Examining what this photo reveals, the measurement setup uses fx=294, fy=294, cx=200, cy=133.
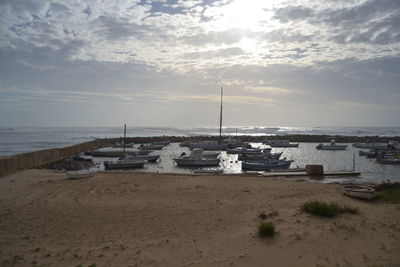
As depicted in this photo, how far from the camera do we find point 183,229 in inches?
347

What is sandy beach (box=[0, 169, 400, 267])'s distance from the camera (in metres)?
6.83

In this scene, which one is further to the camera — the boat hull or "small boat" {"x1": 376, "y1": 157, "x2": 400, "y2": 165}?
"small boat" {"x1": 376, "y1": 157, "x2": 400, "y2": 165}

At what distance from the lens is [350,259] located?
6707 mm

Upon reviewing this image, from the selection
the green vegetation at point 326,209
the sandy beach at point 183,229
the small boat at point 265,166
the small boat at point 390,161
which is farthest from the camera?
the small boat at point 390,161

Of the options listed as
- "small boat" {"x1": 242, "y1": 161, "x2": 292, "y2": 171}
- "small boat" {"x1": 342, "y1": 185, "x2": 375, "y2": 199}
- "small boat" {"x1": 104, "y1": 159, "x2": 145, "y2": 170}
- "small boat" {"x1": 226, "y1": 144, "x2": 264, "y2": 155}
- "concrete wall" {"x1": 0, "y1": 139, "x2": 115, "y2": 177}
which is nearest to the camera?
"small boat" {"x1": 342, "y1": 185, "x2": 375, "y2": 199}

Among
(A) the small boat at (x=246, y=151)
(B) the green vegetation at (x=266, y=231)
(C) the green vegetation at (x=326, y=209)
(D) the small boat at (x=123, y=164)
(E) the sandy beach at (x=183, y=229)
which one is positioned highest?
(C) the green vegetation at (x=326, y=209)

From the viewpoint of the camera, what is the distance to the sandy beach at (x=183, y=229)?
6.83 m

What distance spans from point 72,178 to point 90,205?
6.96 m

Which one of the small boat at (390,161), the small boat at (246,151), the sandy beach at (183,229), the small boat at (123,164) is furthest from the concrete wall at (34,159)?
the small boat at (390,161)

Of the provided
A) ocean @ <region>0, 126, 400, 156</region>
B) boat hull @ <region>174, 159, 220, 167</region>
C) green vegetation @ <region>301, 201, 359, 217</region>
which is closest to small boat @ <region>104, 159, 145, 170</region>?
boat hull @ <region>174, 159, 220, 167</region>

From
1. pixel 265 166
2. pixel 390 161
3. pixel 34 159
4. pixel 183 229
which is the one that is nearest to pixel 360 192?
pixel 183 229

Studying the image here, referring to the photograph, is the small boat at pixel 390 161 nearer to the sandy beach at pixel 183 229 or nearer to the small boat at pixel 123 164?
the sandy beach at pixel 183 229


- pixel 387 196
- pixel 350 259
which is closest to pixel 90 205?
pixel 350 259

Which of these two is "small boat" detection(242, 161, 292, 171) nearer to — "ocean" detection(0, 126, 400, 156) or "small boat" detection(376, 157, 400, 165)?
"small boat" detection(376, 157, 400, 165)
